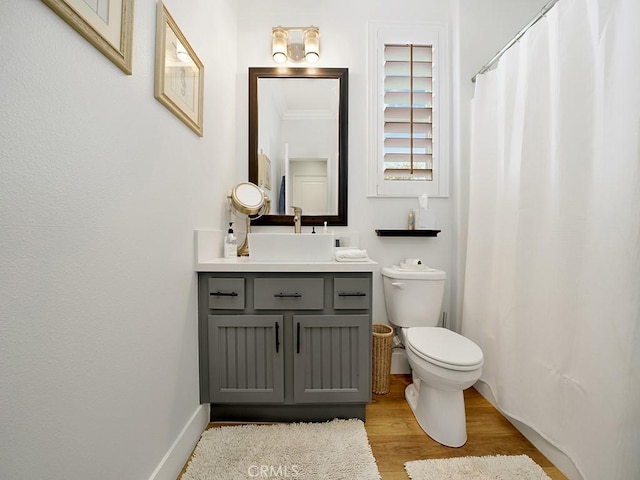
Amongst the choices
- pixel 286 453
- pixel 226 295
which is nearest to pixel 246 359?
pixel 226 295

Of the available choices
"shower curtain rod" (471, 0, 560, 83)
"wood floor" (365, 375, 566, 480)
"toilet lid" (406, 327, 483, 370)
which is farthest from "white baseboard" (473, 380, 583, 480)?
"shower curtain rod" (471, 0, 560, 83)

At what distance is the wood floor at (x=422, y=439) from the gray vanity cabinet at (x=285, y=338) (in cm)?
20

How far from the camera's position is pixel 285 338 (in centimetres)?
131

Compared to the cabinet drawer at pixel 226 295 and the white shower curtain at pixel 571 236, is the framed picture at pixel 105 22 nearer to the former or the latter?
the cabinet drawer at pixel 226 295

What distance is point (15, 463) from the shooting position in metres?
0.49

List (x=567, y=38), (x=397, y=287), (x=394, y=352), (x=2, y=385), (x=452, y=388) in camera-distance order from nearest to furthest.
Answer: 1. (x=2, y=385)
2. (x=567, y=38)
3. (x=452, y=388)
4. (x=397, y=287)
5. (x=394, y=352)

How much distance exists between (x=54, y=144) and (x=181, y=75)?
0.71 metres

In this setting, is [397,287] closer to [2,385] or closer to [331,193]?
[331,193]

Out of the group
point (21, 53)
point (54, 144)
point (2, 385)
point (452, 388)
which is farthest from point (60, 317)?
point (452, 388)

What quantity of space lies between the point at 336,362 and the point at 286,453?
428 mm

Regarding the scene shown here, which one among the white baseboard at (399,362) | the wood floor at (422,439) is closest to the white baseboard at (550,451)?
the wood floor at (422,439)

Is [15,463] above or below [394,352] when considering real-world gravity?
above

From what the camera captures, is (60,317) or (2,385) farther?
(60,317)

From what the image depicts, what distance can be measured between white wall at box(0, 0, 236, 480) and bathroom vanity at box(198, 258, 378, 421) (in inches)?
7.1
